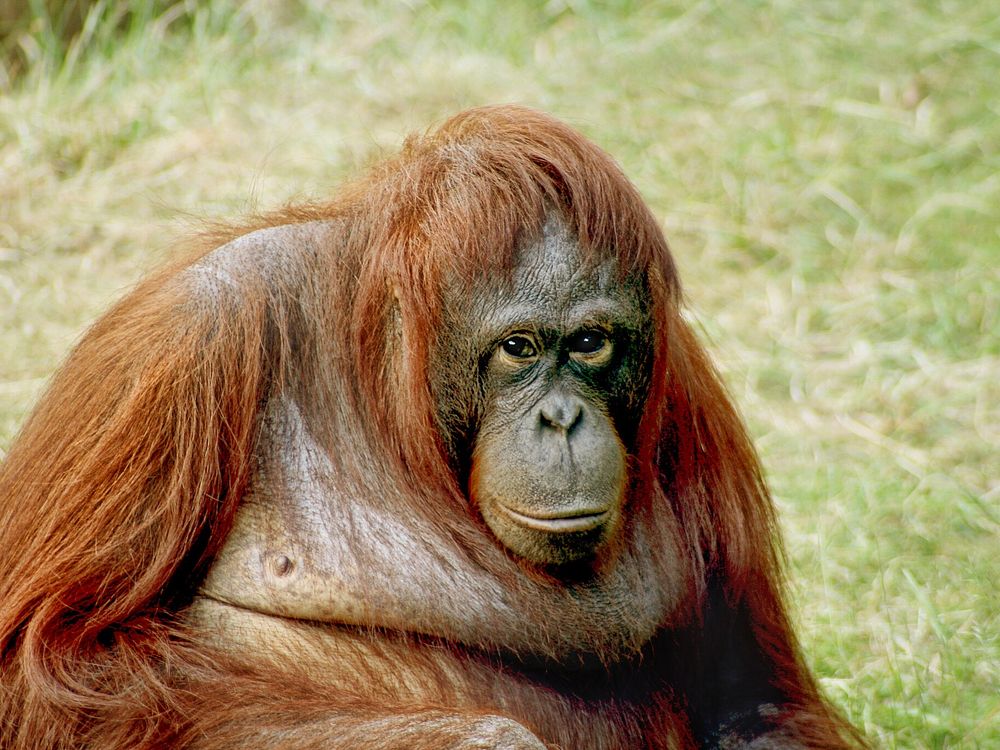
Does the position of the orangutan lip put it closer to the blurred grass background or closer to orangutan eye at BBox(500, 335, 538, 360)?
orangutan eye at BBox(500, 335, 538, 360)

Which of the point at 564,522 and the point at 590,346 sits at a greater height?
the point at 590,346

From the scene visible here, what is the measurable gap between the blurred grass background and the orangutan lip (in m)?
1.93

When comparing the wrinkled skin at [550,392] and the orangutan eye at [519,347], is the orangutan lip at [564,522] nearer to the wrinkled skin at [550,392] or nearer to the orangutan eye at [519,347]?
the wrinkled skin at [550,392]

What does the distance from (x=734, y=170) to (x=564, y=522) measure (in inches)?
188

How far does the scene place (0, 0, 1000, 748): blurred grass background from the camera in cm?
532

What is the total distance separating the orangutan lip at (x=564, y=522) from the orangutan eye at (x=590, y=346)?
0.33m

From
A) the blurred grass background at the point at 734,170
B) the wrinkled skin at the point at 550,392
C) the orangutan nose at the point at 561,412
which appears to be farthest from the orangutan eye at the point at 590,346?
the blurred grass background at the point at 734,170

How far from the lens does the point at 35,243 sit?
20.5ft

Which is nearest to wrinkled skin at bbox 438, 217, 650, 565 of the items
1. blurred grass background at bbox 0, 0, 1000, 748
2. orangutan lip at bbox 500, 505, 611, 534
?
orangutan lip at bbox 500, 505, 611, 534

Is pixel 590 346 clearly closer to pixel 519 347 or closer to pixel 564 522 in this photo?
pixel 519 347

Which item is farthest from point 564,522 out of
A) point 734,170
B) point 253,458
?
point 734,170

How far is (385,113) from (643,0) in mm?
2082

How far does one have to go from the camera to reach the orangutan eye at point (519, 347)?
287 cm

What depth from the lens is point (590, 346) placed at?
290 centimetres
